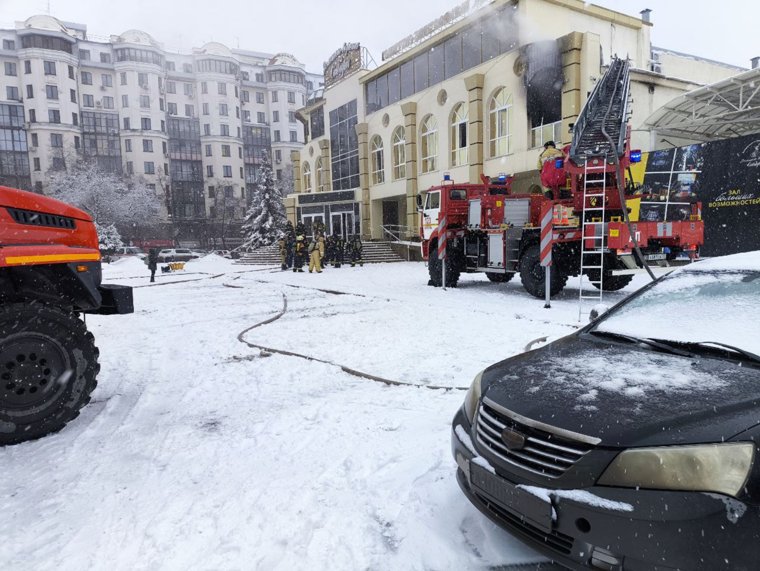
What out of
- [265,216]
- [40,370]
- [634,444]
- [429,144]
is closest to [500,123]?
[429,144]

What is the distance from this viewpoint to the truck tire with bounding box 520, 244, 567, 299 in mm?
9578

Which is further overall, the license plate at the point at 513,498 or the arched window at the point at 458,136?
the arched window at the point at 458,136

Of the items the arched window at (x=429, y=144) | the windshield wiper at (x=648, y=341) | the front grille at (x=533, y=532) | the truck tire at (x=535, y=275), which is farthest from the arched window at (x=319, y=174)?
the front grille at (x=533, y=532)

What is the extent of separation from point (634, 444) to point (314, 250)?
698 inches

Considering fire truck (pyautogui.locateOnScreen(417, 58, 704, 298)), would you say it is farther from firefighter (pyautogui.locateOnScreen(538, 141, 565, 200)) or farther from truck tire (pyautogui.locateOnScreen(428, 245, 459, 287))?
truck tire (pyautogui.locateOnScreen(428, 245, 459, 287))

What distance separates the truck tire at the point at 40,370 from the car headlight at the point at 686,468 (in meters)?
3.67

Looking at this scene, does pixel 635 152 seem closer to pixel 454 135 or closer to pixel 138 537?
pixel 138 537

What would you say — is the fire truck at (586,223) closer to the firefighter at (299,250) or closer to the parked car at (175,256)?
the firefighter at (299,250)

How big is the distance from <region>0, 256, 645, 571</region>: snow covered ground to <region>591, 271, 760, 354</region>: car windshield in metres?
1.40

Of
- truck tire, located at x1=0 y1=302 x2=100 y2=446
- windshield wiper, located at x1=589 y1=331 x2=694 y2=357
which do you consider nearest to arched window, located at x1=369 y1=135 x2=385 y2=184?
truck tire, located at x1=0 y1=302 x2=100 y2=446

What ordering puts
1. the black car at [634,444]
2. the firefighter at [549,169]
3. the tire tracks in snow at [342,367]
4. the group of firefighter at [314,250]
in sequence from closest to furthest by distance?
the black car at [634,444] < the tire tracks in snow at [342,367] < the firefighter at [549,169] < the group of firefighter at [314,250]

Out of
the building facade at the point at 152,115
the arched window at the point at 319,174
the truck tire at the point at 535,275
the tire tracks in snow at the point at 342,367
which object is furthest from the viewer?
the building facade at the point at 152,115

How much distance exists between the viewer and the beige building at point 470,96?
1984cm

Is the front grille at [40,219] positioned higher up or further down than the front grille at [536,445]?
higher up
